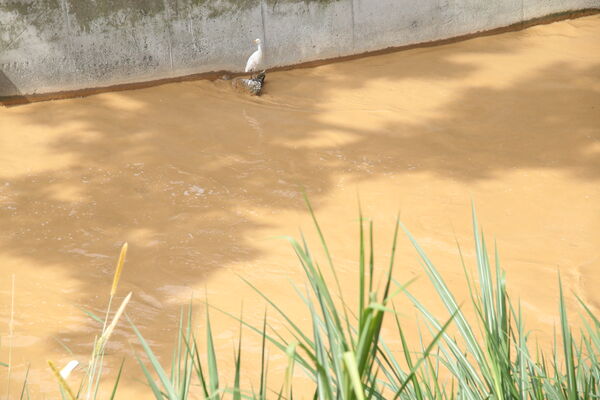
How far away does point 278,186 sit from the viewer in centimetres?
547

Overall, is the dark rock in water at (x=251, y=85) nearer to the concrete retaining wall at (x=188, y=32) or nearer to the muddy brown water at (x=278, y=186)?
the muddy brown water at (x=278, y=186)

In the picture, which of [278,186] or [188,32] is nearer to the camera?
[278,186]

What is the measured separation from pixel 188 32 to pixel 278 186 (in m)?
2.45

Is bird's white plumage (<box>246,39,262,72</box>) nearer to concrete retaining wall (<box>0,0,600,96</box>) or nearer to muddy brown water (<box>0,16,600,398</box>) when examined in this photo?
muddy brown water (<box>0,16,600,398</box>)

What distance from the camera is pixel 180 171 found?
5.65 meters

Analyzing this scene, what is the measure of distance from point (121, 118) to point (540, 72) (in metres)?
4.01

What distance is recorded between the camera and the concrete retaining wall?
666 cm

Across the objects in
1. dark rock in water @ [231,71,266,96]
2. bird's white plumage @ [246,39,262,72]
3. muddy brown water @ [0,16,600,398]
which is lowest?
muddy brown water @ [0,16,600,398]

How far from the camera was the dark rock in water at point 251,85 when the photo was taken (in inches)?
275

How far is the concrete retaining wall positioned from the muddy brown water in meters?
0.25

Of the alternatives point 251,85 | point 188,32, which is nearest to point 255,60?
point 251,85

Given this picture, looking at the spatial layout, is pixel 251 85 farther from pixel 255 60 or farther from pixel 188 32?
pixel 188 32

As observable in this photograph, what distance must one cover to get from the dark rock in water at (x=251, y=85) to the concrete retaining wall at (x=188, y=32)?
1.41 feet

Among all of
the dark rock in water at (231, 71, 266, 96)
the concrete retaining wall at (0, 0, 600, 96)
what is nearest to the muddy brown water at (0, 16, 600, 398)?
the dark rock in water at (231, 71, 266, 96)
